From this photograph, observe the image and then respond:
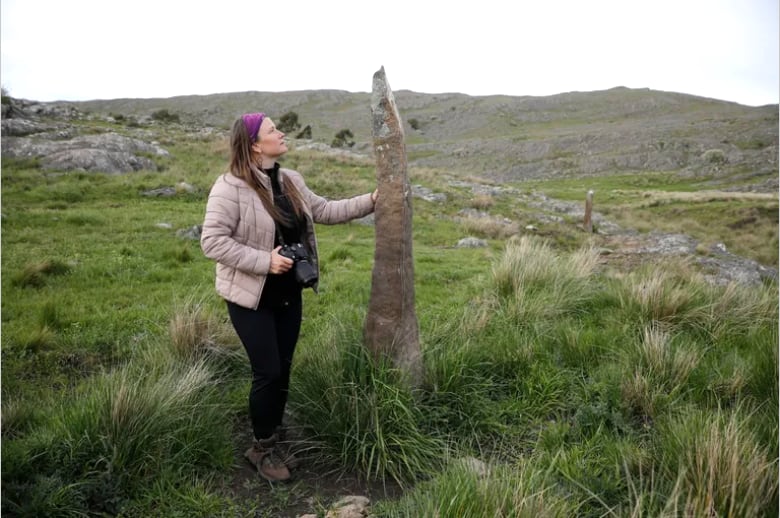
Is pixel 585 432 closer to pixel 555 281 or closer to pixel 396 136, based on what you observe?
pixel 396 136

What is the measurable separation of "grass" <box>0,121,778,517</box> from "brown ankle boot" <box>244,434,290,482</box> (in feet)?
0.47

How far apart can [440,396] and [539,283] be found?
11.3 feet

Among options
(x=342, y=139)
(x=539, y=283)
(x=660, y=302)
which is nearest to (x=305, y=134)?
(x=342, y=139)

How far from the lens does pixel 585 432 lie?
416 cm

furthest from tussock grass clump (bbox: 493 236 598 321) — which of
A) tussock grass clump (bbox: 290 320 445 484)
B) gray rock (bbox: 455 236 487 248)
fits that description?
gray rock (bbox: 455 236 487 248)

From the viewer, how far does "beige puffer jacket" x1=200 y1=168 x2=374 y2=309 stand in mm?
3445

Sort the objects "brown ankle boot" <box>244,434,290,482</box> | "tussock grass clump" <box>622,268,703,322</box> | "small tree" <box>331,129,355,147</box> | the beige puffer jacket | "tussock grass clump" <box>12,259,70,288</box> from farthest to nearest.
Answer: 1. "small tree" <box>331,129,355,147</box>
2. "tussock grass clump" <box>12,259,70,288</box>
3. "tussock grass clump" <box>622,268,703,322</box>
4. "brown ankle boot" <box>244,434,290,482</box>
5. the beige puffer jacket

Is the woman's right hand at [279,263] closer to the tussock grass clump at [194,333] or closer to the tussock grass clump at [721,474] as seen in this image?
the tussock grass clump at [194,333]

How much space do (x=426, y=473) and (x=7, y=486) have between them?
258 cm

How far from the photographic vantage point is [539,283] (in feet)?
24.2

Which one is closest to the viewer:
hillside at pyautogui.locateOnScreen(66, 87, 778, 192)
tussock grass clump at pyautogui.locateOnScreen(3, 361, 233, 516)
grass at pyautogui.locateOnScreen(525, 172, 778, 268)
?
tussock grass clump at pyautogui.locateOnScreen(3, 361, 233, 516)

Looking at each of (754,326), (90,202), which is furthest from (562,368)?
(90,202)

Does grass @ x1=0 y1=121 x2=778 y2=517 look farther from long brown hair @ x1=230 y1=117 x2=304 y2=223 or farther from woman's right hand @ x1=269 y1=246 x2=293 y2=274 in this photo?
long brown hair @ x1=230 y1=117 x2=304 y2=223

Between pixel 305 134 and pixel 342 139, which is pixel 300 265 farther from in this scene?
pixel 342 139
